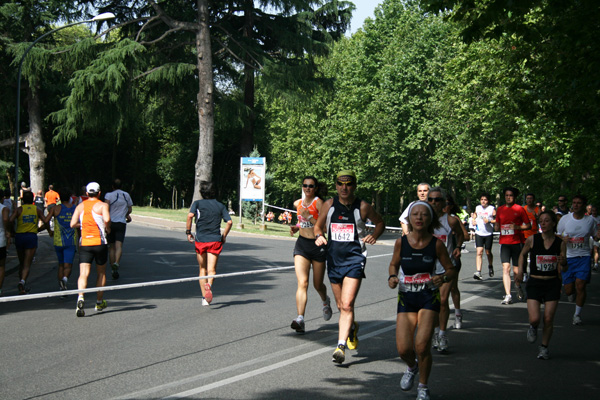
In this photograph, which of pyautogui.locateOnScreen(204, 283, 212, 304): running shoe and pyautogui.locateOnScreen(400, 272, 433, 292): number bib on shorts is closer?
pyautogui.locateOnScreen(400, 272, 433, 292): number bib on shorts

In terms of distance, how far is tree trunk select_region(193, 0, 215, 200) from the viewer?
30.7m

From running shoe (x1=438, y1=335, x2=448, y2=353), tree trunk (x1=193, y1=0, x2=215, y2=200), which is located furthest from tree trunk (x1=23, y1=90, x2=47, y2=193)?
running shoe (x1=438, y1=335, x2=448, y2=353)

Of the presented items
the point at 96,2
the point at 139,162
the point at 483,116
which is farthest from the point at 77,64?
the point at 139,162

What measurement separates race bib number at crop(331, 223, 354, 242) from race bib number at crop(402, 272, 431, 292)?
1.48 m

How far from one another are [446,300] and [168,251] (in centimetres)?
1308

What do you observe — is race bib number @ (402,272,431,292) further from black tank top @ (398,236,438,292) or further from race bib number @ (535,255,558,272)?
race bib number @ (535,255,558,272)

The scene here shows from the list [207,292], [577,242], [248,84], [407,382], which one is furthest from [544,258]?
[248,84]

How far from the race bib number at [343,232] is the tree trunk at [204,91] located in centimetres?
2348

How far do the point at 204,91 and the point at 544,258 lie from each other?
24216 millimetres

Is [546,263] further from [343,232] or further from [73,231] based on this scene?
[73,231]

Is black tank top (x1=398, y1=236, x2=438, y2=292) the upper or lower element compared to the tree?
lower

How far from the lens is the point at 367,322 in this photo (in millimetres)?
9461

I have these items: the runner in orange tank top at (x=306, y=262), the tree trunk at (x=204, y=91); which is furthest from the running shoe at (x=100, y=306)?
the tree trunk at (x=204, y=91)

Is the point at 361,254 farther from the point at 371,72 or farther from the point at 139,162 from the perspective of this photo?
the point at 139,162
